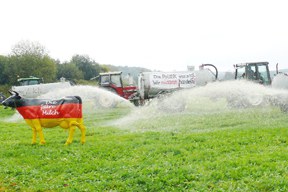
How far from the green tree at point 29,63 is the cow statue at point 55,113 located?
3973 cm

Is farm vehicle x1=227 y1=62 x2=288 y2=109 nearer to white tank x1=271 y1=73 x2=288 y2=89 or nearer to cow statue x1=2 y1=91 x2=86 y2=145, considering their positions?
white tank x1=271 y1=73 x2=288 y2=89

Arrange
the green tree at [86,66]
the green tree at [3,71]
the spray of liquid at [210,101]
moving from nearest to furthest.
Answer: the spray of liquid at [210,101] < the green tree at [3,71] < the green tree at [86,66]

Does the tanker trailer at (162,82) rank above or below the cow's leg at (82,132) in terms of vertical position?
above

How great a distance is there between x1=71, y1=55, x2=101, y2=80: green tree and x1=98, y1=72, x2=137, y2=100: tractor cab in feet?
132

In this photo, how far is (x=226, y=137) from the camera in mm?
10352

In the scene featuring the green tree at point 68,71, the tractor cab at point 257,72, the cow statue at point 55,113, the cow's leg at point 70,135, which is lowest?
the cow's leg at point 70,135

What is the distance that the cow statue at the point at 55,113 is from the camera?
36.3ft

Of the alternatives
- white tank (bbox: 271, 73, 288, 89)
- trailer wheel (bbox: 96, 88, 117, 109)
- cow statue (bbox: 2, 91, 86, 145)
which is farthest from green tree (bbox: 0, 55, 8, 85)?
cow statue (bbox: 2, 91, 86, 145)

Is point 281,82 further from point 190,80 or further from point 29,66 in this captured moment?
point 29,66

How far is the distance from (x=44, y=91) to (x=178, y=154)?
809 inches

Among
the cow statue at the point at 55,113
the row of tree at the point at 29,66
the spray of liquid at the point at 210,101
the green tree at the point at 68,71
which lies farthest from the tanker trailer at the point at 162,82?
the green tree at the point at 68,71

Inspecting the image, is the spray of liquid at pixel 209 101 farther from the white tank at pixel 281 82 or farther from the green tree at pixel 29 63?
the green tree at pixel 29 63

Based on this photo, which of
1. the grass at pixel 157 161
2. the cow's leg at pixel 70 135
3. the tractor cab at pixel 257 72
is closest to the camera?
the grass at pixel 157 161

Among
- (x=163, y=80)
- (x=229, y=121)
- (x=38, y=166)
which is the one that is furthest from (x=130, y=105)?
(x=38, y=166)
